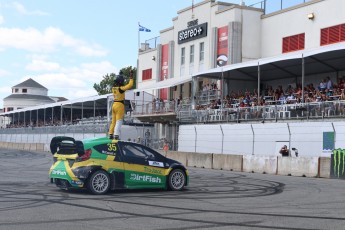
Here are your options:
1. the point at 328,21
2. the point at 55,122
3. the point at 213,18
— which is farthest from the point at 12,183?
the point at 55,122

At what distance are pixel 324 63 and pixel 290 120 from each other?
16.4ft

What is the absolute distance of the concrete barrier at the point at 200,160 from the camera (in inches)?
1129

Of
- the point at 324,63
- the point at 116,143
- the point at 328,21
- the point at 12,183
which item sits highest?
the point at 328,21

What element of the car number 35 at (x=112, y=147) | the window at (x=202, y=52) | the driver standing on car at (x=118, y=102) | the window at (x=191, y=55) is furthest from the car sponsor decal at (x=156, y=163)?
the window at (x=191, y=55)

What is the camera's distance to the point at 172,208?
36.4 feet

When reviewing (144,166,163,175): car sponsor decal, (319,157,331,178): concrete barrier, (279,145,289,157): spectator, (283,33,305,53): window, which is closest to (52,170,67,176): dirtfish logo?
(144,166,163,175): car sponsor decal

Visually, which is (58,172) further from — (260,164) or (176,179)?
(260,164)

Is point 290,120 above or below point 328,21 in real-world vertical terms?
below

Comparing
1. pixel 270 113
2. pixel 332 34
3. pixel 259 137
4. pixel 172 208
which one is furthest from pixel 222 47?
pixel 172 208

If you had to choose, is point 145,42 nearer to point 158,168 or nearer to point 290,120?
point 290,120

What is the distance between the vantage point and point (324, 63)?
3162 centimetres

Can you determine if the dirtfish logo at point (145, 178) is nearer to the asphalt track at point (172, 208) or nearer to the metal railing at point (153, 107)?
the asphalt track at point (172, 208)

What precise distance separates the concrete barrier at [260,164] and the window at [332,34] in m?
12.0

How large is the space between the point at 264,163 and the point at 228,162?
252 centimetres
